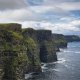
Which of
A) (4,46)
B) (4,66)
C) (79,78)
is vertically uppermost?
(4,46)

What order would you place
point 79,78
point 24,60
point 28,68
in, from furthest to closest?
point 28,68
point 79,78
point 24,60

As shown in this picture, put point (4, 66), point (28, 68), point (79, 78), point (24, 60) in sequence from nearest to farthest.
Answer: point (4, 66), point (24, 60), point (79, 78), point (28, 68)

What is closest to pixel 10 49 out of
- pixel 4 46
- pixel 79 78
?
pixel 4 46

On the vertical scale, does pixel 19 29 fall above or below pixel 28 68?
above

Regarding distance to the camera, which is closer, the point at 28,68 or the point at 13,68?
the point at 13,68

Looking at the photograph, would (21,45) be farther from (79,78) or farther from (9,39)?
(79,78)

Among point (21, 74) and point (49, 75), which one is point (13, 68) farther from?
point (49, 75)

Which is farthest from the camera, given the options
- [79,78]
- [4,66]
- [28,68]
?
[28,68]

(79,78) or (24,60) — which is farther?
(79,78)

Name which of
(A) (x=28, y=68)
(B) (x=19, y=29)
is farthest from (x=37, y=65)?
(B) (x=19, y=29)
